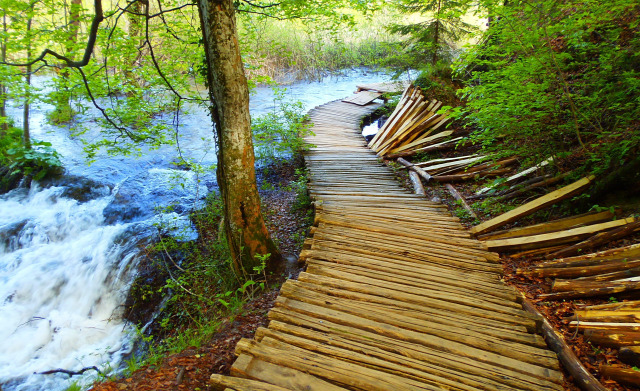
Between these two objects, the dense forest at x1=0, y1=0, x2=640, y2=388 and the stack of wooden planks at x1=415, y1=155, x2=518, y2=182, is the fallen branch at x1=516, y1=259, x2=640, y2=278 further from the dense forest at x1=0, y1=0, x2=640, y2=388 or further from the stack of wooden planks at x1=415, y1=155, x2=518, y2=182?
the stack of wooden planks at x1=415, y1=155, x2=518, y2=182

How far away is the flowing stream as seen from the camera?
16.0ft

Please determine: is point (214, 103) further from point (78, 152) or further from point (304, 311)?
point (78, 152)

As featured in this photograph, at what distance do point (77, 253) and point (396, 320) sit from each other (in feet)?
21.3

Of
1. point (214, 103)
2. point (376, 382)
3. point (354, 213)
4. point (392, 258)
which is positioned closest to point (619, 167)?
point (392, 258)

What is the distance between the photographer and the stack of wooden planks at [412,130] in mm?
9414

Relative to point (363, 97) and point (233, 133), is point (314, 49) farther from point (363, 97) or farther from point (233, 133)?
point (233, 133)

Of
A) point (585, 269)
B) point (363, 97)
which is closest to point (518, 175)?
point (585, 269)

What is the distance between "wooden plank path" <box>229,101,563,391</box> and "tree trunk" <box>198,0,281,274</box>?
83 cm

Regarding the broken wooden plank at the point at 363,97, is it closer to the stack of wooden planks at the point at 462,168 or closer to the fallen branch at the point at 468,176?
the stack of wooden planks at the point at 462,168

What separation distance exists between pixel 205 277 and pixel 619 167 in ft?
19.8

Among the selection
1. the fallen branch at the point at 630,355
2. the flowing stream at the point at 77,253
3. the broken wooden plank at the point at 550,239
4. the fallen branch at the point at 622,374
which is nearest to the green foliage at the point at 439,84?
the broken wooden plank at the point at 550,239

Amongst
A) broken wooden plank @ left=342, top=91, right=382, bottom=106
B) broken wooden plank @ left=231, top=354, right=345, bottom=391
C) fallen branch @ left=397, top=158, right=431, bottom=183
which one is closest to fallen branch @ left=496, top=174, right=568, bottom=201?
fallen branch @ left=397, top=158, right=431, bottom=183

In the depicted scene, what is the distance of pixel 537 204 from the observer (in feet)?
16.3

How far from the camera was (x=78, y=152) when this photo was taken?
10.3 meters
